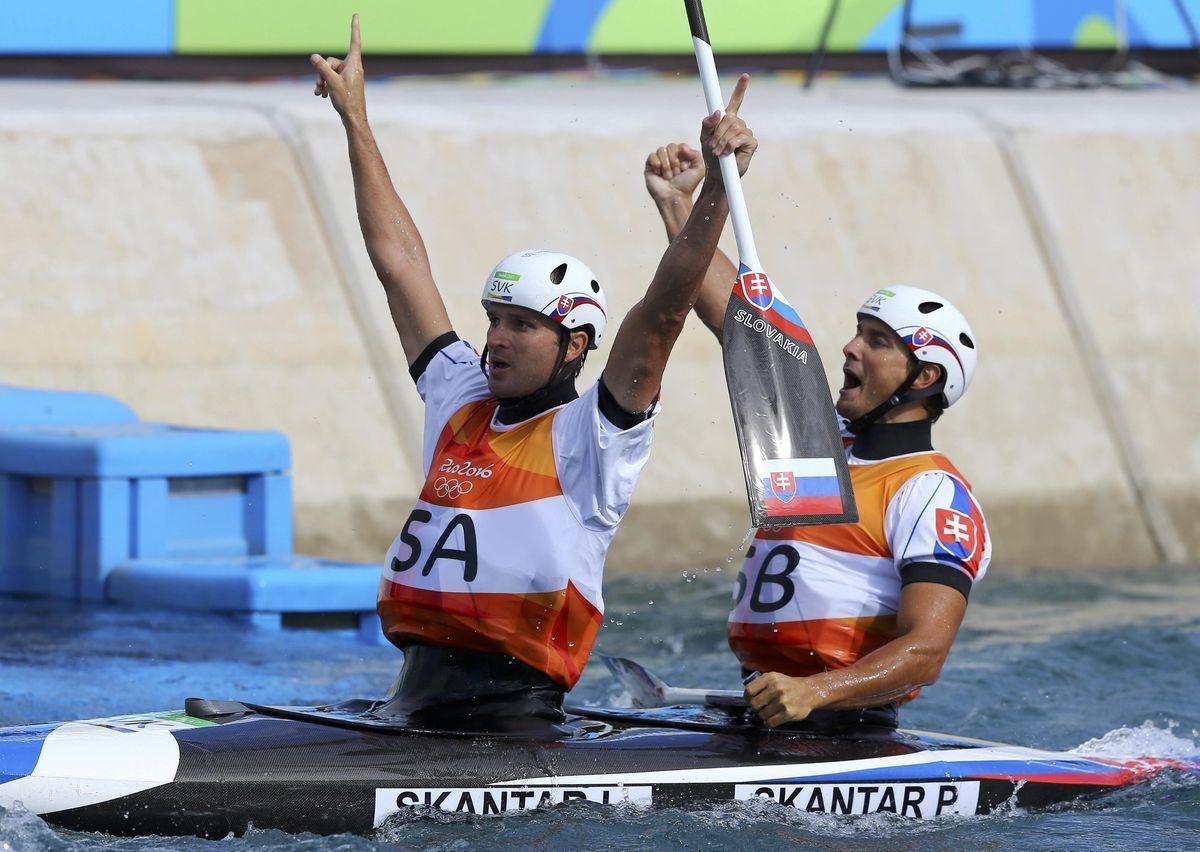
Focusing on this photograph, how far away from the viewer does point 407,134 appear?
32.9 feet

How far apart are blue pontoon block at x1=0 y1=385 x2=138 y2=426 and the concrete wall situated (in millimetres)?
784

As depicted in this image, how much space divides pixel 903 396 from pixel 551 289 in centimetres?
114

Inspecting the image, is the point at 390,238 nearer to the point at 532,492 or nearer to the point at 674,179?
the point at 674,179

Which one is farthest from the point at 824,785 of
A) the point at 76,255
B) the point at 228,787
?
the point at 76,255

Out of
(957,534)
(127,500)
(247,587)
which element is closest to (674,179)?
(957,534)

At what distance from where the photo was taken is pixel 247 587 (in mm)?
7012

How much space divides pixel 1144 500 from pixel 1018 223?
183 centimetres

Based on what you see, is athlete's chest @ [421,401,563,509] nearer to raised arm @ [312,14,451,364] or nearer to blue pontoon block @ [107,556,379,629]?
raised arm @ [312,14,451,364]

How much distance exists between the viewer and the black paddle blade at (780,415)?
4.40 m

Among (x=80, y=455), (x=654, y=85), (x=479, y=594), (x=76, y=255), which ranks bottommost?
(x=479, y=594)

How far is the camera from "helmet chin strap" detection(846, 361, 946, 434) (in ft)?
16.7

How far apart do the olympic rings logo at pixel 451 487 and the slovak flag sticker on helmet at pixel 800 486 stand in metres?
0.73

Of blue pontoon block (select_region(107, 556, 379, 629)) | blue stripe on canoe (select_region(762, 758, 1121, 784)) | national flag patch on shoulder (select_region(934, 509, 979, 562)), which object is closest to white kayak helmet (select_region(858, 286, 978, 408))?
national flag patch on shoulder (select_region(934, 509, 979, 562))

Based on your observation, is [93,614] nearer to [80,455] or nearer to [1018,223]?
[80,455]
